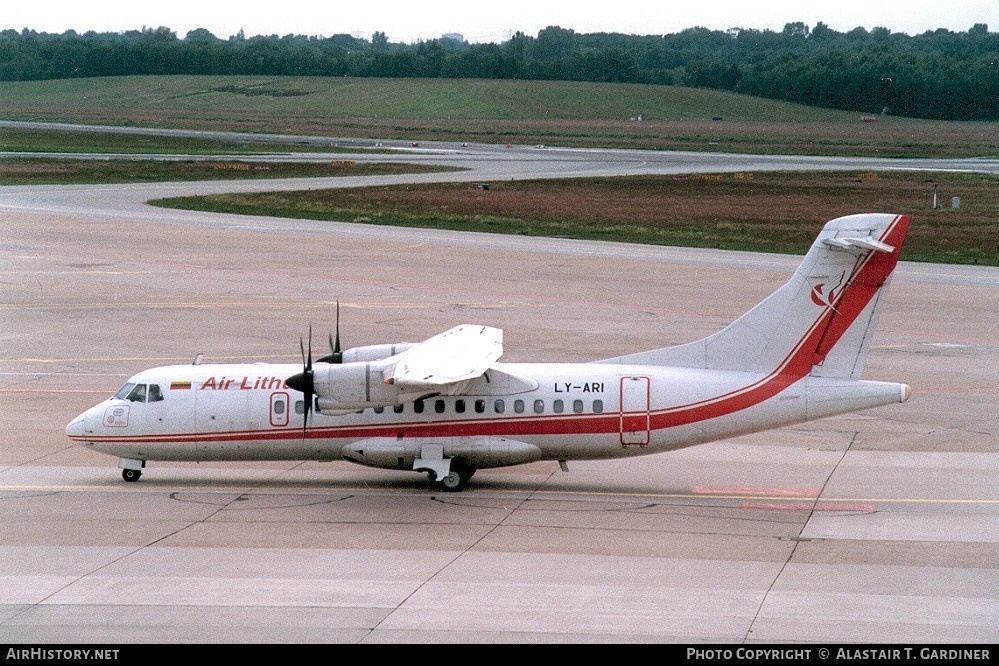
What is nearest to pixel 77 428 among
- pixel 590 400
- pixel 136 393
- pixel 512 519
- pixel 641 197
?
pixel 136 393

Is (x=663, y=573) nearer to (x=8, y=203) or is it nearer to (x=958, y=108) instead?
(x=8, y=203)

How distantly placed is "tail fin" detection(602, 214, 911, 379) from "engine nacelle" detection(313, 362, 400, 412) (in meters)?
6.95

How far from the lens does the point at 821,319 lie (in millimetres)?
25984

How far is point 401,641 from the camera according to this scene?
686 inches

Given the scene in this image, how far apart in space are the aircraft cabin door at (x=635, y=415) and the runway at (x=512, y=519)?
1.32m

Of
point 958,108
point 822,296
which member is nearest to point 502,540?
point 822,296

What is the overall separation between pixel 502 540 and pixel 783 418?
22.8 feet

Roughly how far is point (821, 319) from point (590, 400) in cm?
510

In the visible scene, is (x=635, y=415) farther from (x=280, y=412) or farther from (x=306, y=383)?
(x=280, y=412)
